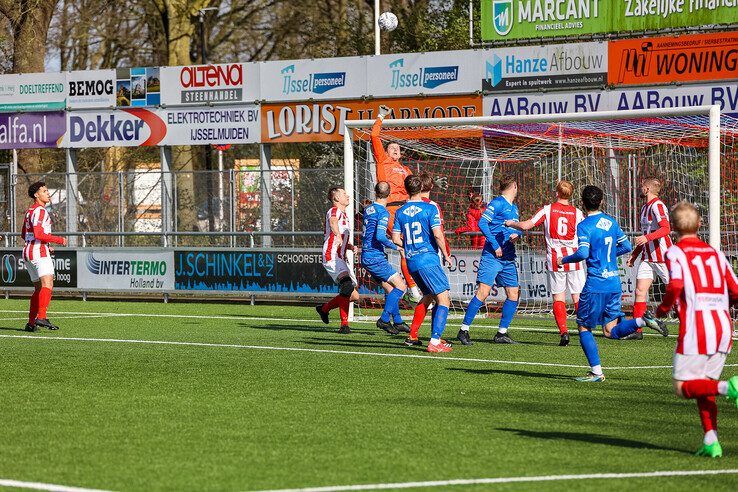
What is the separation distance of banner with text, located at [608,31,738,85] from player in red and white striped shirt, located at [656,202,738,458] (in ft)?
47.0

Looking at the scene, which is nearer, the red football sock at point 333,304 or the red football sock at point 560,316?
the red football sock at point 560,316

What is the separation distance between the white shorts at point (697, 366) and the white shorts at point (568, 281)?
7254 mm

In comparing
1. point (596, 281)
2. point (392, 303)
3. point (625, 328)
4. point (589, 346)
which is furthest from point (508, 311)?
point (589, 346)

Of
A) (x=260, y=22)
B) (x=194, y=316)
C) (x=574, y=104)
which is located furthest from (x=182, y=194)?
(x=260, y=22)

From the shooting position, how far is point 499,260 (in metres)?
15.6

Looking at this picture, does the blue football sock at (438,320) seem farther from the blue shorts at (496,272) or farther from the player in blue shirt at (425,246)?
the blue shorts at (496,272)

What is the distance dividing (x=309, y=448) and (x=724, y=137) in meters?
11.9

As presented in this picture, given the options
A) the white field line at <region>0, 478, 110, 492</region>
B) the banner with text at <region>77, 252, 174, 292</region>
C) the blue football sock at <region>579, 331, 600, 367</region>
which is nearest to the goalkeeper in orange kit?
the blue football sock at <region>579, 331, 600, 367</region>

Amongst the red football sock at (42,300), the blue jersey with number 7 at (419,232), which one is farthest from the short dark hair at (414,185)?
the red football sock at (42,300)

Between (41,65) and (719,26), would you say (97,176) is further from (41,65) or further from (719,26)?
(719,26)

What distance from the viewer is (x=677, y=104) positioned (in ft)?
72.6

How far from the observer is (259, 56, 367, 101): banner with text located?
81.3 feet

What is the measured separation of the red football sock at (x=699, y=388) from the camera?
313 inches

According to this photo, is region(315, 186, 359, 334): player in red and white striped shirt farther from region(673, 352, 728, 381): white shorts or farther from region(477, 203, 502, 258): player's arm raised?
region(673, 352, 728, 381): white shorts
